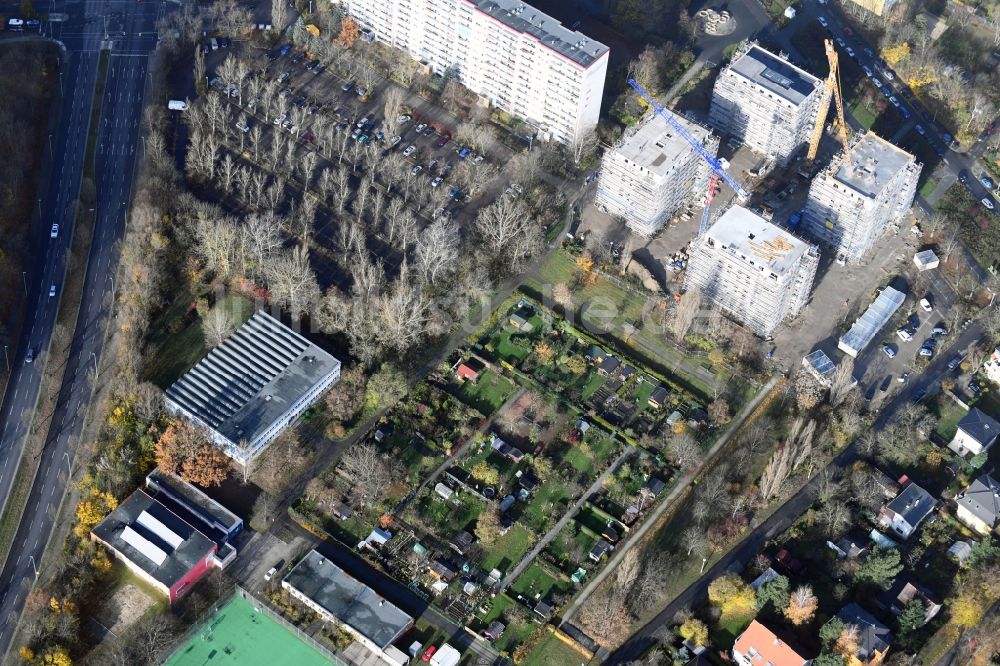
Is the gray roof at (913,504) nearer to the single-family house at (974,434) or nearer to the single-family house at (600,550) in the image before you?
the single-family house at (974,434)

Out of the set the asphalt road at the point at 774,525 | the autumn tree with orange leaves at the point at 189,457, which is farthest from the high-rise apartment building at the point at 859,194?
the autumn tree with orange leaves at the point at 189,457

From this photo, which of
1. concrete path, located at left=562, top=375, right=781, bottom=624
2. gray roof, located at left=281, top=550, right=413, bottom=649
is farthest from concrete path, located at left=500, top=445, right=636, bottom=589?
gray roof, located at left=281, top=550, right=413, bottom=649

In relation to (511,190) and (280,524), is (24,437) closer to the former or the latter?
(280,524)

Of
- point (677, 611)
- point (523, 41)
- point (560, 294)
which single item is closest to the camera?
point (677, 611)

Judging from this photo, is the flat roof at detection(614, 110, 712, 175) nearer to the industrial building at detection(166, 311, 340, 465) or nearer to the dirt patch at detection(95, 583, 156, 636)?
the industrial building at detection(166, 311, 340, 465)

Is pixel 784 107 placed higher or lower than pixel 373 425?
higher

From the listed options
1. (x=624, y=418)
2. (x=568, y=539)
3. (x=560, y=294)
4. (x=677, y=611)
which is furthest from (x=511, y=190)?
(x=677, y=611)
